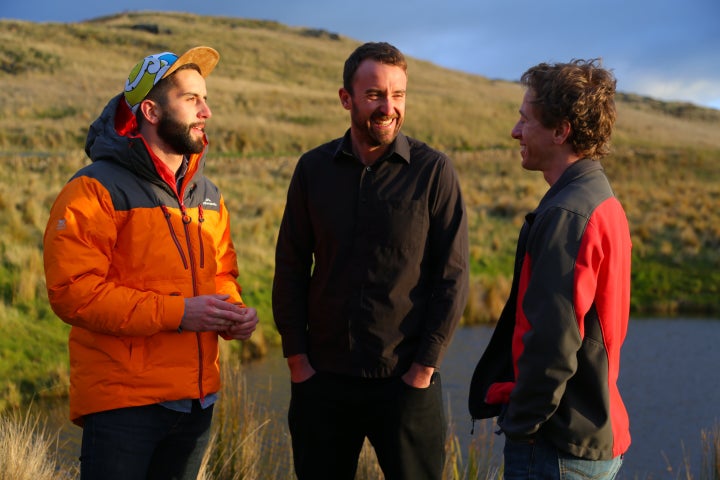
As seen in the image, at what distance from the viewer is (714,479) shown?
4707 mm

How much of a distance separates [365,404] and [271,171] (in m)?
20.1

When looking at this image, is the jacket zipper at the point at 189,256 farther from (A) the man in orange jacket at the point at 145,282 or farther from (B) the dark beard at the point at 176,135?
(B) the dark beard at the point at 176,135

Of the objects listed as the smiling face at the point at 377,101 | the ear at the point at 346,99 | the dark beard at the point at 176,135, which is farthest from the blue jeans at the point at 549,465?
the dark beard at the point at 176,135

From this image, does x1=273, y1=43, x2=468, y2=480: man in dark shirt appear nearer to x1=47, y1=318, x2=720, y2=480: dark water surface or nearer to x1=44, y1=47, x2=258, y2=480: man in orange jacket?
x1=44, y1=47, x2=258, y2=480: man in orange jacket

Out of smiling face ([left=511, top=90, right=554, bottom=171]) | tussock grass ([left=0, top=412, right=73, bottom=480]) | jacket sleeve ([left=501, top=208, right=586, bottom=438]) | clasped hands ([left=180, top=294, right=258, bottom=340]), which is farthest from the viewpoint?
tussock grass ([left=0, top=412, right=73, bottom=480])

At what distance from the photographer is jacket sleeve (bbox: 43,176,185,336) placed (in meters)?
2.70

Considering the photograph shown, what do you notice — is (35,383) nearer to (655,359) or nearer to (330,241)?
(330,241)

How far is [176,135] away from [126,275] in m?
0.57

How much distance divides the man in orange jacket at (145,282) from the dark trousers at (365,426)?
403 mm

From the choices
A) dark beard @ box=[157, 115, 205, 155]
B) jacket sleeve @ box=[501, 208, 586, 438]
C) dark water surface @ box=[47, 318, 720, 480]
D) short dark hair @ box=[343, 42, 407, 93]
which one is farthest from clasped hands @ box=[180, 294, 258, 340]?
dark water surface @ box=[47, 318, 720, 480]

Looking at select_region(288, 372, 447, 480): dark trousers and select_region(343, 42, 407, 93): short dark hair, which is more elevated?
select_region(343, 42, 407, 93): short dark hair

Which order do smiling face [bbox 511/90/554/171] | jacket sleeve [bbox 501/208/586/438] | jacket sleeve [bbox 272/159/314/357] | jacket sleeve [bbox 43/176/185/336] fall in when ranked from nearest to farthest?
jacket sleeve [bbox 501/208/586/438] < smiling face [bbox 511/90/554/171] < jacket sleeve [bbox 43/176/185/336] < jacket sleeve [bbox 272/159/314/357]

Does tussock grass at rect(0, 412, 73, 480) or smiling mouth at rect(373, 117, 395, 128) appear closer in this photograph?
smiling mouth at rect(373, 117, 395, 128)

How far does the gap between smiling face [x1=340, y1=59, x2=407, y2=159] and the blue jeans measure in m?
1.30
